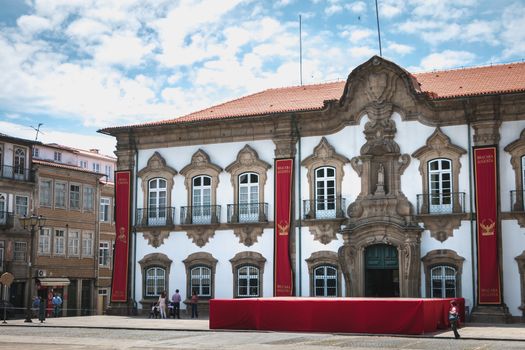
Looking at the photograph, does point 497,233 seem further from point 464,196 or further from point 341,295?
point 341,295

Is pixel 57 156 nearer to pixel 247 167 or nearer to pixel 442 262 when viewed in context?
pixel 247 167

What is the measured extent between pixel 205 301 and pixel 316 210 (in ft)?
20.0

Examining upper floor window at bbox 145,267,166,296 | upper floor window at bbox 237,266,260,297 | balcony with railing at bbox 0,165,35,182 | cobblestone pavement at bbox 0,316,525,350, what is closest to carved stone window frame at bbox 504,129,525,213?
cobblestone pavement at bbox 0,316,525,350

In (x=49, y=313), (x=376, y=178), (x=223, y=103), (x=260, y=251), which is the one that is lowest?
(x=49, y=313)

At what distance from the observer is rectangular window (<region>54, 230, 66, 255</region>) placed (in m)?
49.5

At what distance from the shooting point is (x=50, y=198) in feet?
162

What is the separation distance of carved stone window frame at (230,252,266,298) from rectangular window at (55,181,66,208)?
1921 centimetres

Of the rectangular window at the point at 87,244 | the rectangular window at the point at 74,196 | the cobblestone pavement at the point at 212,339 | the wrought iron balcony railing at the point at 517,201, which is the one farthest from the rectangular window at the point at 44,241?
the wrought iron balcony railing at the point at 517,201

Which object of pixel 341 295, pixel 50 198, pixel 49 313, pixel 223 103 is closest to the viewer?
pixel 341 295

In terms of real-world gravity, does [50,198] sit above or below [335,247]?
above

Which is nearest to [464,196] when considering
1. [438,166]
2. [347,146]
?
[438,166]

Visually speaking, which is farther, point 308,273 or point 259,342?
point 308,273

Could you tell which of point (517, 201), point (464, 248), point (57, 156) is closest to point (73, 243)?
point (57, 156)

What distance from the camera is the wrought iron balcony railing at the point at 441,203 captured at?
101 ft
